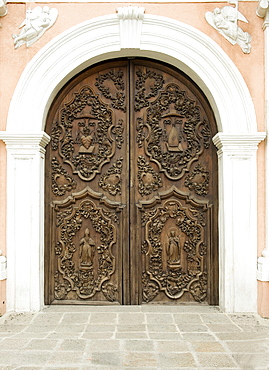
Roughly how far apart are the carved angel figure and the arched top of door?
20cm

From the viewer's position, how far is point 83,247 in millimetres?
5336

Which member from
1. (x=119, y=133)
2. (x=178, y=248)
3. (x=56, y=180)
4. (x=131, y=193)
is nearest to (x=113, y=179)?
(x=131, y=193)

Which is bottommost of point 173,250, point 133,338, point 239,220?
point 133,338

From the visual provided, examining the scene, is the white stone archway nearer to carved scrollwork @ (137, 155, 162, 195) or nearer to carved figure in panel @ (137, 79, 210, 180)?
carved figure in panel @ (137, 79, 210, 180)

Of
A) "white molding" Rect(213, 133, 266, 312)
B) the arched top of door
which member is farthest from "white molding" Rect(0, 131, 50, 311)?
"white molding" Rect(213, 133, 266, 312)

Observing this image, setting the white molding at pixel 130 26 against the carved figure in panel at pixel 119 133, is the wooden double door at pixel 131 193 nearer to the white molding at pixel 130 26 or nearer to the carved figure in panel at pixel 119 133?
the carved figure in panel at pixel 119 133

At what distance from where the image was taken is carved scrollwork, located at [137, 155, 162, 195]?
5.37 m

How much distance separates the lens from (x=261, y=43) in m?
5.13

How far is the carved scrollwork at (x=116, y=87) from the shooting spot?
5418 millimetres

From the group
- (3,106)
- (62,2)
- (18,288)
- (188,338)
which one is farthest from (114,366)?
(62,2)

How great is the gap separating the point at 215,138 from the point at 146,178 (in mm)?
979

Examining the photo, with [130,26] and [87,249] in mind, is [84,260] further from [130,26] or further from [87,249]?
[130,26]

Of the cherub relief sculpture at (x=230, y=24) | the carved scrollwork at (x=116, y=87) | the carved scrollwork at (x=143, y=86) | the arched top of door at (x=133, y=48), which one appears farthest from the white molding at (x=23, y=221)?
the cherub relief sculpture at (x=230, y=24)

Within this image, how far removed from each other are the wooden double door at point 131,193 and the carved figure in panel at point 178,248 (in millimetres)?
12
